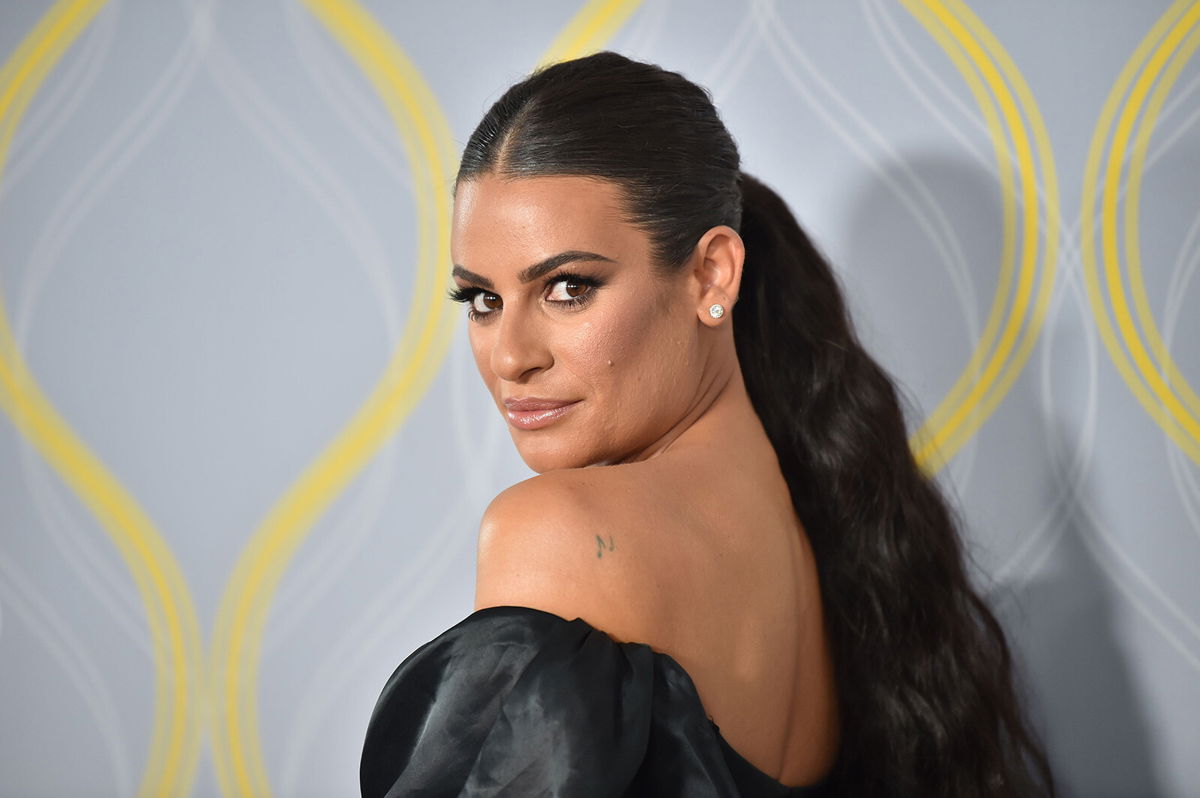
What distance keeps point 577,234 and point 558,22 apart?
939mm

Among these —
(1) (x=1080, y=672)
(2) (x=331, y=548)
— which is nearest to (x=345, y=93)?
(2) (x=331, y=548)

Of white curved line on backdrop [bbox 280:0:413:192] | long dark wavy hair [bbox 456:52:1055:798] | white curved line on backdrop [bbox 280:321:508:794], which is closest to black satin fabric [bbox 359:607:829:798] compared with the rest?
long dark wavy hair [bbox 456:52:1055:798]

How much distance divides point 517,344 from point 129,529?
113 cm

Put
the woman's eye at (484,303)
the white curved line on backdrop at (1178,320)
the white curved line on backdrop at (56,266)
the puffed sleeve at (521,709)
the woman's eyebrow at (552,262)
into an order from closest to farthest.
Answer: the puffed sleeve at (521,709), the woman's eyebrow at (552,262), the woman's eye at (484,303), the white curved line on backdrop at (1178,320), the white curved line on backdrop at (56,266)

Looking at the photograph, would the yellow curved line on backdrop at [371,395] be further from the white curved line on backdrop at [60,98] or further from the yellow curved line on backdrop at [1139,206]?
the yellow curved line on backdrop at [1139,206]

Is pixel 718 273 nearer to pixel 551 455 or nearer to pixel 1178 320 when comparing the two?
pixel 551 455

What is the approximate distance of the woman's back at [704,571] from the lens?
0.85 m

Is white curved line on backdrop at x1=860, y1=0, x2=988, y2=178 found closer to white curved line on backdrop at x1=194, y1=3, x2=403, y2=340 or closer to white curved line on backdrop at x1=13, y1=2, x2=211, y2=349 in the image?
white curved line on backdrop at x1=194, y1=3, x2=403, y2=340

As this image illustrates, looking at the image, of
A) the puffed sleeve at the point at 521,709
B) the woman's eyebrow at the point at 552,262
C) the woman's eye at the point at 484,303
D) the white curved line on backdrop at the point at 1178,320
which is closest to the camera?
the puffed sleeve at the point at 521,709

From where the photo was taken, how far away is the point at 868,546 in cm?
128

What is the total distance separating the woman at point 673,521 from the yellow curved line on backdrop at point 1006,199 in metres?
0.48

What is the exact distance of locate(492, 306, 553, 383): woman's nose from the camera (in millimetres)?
1073

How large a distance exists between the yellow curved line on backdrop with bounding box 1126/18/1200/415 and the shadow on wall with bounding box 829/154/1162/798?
0.12 m

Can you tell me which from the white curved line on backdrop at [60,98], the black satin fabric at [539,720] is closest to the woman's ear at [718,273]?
the black satin fabric at [539,720]
